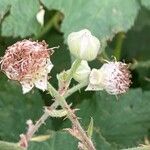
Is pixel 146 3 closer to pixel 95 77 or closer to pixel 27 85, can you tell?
pixel 95 77

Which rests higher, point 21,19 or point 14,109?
point 21,19

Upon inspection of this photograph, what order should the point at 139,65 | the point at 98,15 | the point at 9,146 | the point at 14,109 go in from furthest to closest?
the point at 139,65, the point at 14,109, the point at 98,15, the point at 9,146

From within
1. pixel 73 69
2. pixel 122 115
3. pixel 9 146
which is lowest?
pixel 122 115

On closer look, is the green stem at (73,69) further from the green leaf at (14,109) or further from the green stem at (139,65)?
the green stem at (139,65)

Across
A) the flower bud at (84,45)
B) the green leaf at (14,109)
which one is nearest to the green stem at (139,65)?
the green leaf at (14,109)

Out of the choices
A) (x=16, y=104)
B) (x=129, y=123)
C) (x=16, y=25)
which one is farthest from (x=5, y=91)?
(x=129, y=123)

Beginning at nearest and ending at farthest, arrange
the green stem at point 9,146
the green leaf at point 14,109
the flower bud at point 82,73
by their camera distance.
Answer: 1. the green stem at point 9,146
2. the flower bud at point 82,73
3. the green leaf at point 14,109

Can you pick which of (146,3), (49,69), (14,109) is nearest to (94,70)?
(49,69)
